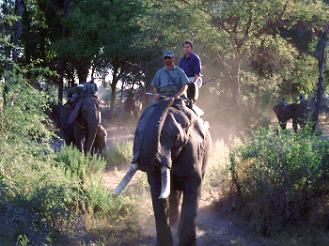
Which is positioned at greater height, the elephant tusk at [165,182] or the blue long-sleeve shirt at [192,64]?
the blue long-sleeve shirt at [192,64]

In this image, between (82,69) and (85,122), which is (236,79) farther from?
(82,69)

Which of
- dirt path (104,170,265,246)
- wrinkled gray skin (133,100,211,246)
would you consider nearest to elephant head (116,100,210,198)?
wrinkled gray skin (133,100,211,246)

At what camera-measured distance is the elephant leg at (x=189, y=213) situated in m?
6.29

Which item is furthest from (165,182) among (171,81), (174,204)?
(171,81)

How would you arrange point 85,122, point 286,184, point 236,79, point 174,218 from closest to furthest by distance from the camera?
point 174,218 → point 286,184 → point 85,122 → point 236,79

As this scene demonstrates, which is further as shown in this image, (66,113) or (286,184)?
(66,113)

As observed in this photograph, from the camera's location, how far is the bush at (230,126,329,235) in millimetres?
7609

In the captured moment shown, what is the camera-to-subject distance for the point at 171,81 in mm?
7074

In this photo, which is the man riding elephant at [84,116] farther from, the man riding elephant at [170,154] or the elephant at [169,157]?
the elephant at [169,157]

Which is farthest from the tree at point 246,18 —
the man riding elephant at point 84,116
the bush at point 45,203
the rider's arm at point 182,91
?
the bush at point 45,203

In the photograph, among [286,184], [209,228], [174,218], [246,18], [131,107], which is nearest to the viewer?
[174,218]

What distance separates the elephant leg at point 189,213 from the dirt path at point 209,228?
0.97m

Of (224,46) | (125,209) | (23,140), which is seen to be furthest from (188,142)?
(224,46)

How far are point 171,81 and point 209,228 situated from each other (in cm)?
247
